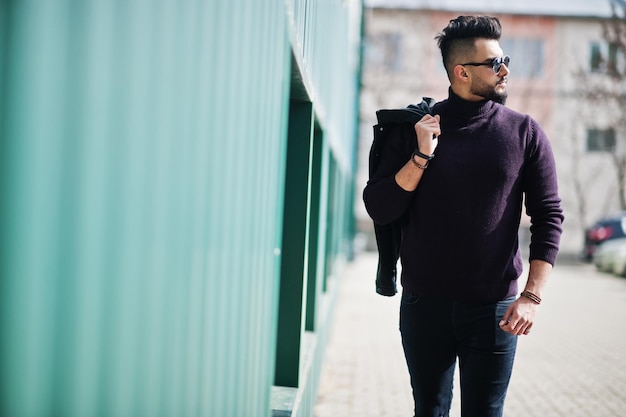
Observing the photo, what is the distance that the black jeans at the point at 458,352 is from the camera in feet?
8.02

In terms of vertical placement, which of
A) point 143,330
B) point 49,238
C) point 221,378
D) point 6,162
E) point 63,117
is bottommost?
point 221,378

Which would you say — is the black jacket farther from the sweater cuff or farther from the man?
the sweater cuff

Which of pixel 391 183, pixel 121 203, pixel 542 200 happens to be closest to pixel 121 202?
pixel 121 203

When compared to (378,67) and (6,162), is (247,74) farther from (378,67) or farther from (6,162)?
(378,67)

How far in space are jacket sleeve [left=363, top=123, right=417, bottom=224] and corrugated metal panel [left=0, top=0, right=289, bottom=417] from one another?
65cm

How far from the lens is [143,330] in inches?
66.9

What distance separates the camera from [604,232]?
2059cm

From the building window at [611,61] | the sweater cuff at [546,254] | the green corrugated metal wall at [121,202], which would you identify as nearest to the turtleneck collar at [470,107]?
the sweater cuff at [546,254]

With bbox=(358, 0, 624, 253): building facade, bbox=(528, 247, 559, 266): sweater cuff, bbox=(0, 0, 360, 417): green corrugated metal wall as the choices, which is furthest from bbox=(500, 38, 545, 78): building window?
bbox=(0, 0, 360, 417): green corrugated metal wall

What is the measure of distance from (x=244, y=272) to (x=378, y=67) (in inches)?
1031

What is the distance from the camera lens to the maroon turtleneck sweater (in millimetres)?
2465

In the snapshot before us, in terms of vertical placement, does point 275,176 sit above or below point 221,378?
above

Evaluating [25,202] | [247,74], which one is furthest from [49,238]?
[247,74]

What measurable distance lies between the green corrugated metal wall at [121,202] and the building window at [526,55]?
27341 millimetres
